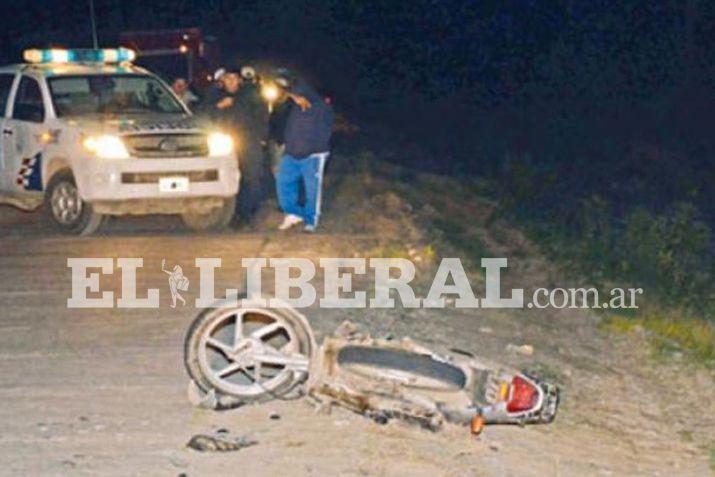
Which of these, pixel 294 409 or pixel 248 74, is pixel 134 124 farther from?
pixel 294 409

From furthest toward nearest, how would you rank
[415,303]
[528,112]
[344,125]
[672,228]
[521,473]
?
[528,112], [344,125], [672,228], [415,303], [521,473]

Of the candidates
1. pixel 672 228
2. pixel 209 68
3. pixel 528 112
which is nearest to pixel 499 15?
pixel 528 112

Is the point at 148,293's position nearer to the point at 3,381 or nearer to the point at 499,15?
the point at 3,381

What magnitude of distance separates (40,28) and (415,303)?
33726 millimetres

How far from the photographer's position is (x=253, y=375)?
834 cm

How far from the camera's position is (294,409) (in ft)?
27.3

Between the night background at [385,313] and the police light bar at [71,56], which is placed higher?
the police light bar at [71,56]

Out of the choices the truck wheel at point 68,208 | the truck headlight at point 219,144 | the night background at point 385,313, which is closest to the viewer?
the night background at point 385,313

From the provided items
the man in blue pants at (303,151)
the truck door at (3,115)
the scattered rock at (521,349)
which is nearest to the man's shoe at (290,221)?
the man in blue pants at (303,151)

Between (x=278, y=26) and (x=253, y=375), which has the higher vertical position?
(x=278, y=26)

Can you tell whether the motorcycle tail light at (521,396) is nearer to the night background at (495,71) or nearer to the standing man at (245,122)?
the standing man at (245,122)

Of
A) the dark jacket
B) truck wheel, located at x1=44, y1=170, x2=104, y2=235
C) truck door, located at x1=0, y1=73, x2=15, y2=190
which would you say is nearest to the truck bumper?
truck wheel, located at x1=44, y1=170, x2=104, y2=235

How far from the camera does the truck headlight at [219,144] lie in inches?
585

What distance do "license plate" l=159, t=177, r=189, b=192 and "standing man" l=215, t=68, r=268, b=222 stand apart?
86 centimetres
